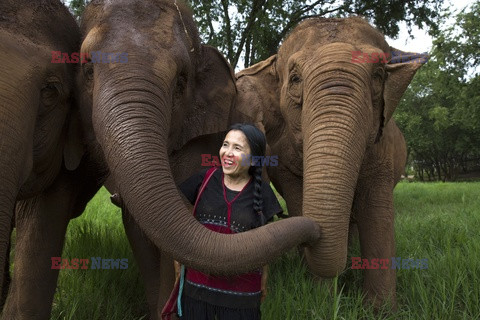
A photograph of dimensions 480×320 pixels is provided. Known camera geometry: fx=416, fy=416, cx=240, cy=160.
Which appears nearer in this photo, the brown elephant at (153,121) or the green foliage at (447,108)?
the brown elephant at (153,121)

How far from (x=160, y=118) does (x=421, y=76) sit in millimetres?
31841

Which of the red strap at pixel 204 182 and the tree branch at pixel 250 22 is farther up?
the tree branch at pixel 250 22

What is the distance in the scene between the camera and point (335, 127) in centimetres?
243

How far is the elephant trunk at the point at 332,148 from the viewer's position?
2102mm

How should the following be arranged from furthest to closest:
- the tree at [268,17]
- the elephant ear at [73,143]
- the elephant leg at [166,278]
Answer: the tree at [268,17]
the elephant leg at [166,278]
the elephant ear at [73,143]

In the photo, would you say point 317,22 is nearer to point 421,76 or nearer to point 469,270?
point 469,270

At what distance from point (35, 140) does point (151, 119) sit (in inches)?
27.7

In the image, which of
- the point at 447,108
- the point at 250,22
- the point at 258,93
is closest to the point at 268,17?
the point at 250,22

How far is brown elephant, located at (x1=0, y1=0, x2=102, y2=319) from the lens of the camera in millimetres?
1787

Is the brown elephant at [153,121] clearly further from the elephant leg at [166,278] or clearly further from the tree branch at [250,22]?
the tree branch at [250,22]

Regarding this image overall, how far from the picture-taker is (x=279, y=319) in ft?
8.79

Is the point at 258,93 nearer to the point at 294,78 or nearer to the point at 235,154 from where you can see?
the point at 294,78

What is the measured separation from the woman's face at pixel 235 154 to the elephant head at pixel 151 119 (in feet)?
1.05

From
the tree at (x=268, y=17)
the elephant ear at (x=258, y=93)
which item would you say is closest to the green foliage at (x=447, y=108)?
the tree at (x=268, y=17)
